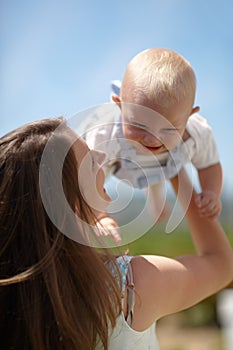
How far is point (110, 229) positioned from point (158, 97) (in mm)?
304

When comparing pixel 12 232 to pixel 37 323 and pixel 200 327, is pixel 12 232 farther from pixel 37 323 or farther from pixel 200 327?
pixel 200 327

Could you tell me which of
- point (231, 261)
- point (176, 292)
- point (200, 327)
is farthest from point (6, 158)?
point (200, 327)

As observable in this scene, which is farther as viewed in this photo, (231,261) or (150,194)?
(150,194)

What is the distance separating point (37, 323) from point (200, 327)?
3135 millimetres

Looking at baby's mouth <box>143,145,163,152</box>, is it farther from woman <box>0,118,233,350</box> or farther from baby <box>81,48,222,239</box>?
Result: woman <box>0,118,233,350</box>

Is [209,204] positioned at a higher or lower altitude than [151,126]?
lower

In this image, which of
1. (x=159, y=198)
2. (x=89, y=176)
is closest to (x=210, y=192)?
(x=159, y=198)

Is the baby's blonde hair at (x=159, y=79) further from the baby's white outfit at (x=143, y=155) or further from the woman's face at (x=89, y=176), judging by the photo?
the woman's face at (x=89, y=176)

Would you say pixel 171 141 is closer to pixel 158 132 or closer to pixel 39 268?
pixel 158 132

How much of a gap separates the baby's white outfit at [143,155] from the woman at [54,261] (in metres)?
0.39

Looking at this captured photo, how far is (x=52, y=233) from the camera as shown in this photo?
82 cm

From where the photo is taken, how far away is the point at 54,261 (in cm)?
81

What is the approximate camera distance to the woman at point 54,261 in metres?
0.81

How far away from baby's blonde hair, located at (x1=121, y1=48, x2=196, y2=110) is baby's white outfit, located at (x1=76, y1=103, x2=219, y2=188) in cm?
7
